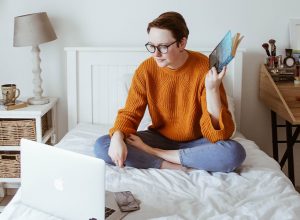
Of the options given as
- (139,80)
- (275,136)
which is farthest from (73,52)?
(275,136)

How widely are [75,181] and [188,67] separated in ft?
2.61

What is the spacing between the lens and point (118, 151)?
161cm

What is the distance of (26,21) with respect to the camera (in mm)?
2195

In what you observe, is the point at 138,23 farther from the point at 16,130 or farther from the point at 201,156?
the point at 201,156

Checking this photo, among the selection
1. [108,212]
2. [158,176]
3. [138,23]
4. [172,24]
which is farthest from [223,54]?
[138,23]

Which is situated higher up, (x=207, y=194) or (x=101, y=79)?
(x=101, y=79)

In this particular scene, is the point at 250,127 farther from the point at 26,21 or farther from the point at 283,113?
the point at 26,21

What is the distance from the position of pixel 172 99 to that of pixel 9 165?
39.8 inches

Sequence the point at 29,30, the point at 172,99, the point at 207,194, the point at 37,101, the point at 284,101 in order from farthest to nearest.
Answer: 1. the point at 37,101
2. the point at 29,30
3. the point at 284,101
4. the point at 172,99
5. the point at 207,194

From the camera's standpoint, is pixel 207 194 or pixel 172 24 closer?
pixel 207 194

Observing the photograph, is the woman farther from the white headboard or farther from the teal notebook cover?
the white headboard

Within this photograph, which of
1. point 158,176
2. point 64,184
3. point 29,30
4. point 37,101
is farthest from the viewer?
point 37,101

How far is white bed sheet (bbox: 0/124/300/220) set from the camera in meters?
1.27

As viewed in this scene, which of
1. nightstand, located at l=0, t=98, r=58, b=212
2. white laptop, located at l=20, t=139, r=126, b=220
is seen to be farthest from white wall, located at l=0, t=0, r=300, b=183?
white laptop, located at l=20, t=139, r=126, b=220
